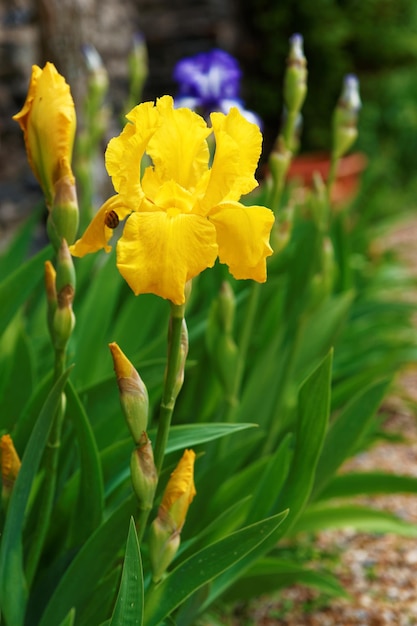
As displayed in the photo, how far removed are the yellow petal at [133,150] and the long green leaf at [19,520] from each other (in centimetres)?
21

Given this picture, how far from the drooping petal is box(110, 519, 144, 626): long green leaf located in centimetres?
29

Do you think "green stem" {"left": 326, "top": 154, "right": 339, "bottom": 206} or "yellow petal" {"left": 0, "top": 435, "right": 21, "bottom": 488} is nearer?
"yellow petal" {"left": 0, "top": 435, "right": 21, "bottom": 488}

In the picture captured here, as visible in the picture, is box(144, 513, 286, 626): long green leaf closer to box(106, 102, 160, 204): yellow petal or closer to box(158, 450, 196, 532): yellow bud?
box(158, 450, 196, 532): yellow bud

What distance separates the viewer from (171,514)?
0.83 metres

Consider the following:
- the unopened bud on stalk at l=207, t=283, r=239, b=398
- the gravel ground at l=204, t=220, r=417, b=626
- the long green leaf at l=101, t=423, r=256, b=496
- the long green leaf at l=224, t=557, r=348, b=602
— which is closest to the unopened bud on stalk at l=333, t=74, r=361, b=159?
the unopened bud on stalk at l=207, t=283, r=239, b=398

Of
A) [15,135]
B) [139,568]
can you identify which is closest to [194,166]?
[139,568]

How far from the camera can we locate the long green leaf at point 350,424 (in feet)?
3.75

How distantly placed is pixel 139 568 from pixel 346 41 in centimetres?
596

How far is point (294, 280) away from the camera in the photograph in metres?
1.95

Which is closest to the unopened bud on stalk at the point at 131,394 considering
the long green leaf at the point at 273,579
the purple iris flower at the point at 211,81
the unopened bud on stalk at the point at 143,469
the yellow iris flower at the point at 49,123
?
the unopened bud on stalk at the point at 143,469

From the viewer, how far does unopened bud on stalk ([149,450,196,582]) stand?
0.82m

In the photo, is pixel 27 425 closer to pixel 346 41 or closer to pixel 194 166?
pixel 194 166

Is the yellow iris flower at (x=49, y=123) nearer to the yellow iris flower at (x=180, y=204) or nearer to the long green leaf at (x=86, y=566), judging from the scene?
the yellow iris flower at (x=180, y=204)

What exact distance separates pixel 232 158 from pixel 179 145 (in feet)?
0.18
